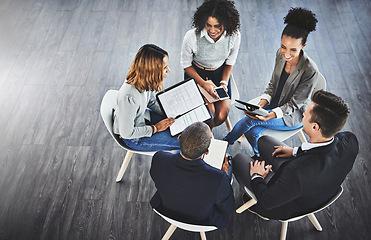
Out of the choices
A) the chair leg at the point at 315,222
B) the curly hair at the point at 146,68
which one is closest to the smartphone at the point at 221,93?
the curly hair at the point at 146,68

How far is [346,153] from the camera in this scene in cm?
175

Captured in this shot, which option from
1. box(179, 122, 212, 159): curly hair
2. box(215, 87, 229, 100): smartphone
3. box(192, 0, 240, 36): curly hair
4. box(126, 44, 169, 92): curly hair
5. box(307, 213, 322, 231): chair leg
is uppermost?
box(192, 0, 240, 36): curly hair

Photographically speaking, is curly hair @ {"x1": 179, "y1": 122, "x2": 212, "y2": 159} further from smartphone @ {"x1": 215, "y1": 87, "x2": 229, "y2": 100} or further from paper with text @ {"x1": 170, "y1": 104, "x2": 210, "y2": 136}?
smartphone @ {"x1": 215, "y1": 87, "x2": 229, "y2": 100}

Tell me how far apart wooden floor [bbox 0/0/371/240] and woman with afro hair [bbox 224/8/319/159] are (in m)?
0.60

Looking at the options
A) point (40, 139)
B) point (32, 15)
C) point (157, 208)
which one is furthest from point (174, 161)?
point (32, 15)

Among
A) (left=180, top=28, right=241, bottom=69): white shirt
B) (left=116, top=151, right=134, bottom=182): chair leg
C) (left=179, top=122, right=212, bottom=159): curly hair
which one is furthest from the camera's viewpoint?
(left=116, top=151, right=134, bottom=182): chair leg

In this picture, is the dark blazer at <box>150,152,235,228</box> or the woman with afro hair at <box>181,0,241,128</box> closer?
the dark blazer at <box>150,152,235,228</box>

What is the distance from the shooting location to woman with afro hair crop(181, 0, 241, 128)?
2.35 metres

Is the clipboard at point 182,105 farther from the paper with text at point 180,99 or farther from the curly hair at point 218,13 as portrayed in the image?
the curly hair at point 218,13

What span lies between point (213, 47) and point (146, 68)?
774mm

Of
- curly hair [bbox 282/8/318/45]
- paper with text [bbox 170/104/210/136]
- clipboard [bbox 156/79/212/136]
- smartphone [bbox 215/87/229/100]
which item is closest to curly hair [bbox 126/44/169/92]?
clipboard [bbox 156/79/212/136]

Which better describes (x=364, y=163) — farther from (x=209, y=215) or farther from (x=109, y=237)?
(x=109, y=237)

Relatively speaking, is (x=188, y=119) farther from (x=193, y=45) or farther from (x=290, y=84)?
(x=290, y=84)

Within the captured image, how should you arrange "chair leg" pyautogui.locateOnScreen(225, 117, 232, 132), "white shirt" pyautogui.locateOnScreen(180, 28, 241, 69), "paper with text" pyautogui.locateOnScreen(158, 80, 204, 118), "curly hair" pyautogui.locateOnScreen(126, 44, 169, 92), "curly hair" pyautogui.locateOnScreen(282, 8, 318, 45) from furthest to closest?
"chair leg" pyautogui.locateOnScreen(225, 117, 232, 132), "white shirt" pyautogui.locateOnScreen(180, 28, 241, 69), "paper with text" pyautogui.locateOnScreen(158, 80, 204, 118), "curly hair" pyautogui.locateOnScreen(282, 8, 318, 45), "curly hair" pyautogui.locateOnScreen(126, 44, 169, 92)
